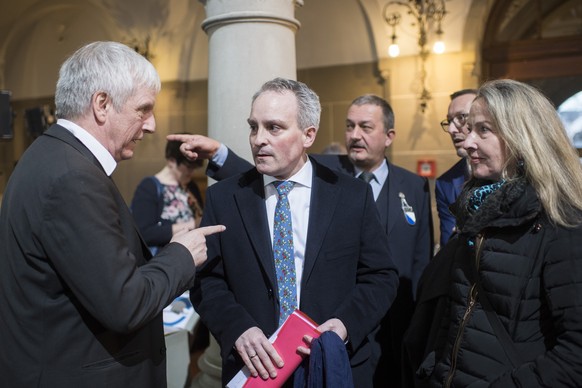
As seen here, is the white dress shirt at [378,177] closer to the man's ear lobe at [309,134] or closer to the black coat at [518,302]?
the man's ear lobe at [309,134]

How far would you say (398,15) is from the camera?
19.1 feet

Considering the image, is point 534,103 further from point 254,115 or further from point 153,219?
point 153,219

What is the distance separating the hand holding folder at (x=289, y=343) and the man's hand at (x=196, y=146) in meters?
0.92

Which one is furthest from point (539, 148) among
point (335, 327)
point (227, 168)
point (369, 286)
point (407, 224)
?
point (227, 168)

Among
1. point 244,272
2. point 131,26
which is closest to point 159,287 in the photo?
point 244,272

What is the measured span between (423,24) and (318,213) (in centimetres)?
411

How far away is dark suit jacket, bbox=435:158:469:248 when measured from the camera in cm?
294

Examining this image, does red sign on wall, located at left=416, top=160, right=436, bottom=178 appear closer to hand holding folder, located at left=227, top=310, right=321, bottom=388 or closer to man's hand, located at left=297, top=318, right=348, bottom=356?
man's hand, located at left=297, top=318, right=348, bottom=356

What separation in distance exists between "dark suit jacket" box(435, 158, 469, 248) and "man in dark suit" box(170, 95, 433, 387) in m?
0.08

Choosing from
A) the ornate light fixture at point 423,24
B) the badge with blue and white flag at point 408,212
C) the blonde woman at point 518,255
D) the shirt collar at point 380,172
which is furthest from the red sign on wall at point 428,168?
the blonde woman at point 518,255

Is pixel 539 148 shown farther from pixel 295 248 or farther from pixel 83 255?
pixel 83 255

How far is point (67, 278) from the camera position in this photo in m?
1.45

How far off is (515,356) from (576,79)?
4684mm

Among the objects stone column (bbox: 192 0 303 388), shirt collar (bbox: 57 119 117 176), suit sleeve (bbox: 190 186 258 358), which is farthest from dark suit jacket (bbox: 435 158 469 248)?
shirt collar (bbox: 57 119 117 176)
